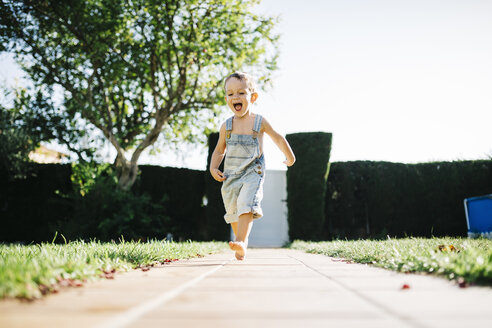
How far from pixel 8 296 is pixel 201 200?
10.3m

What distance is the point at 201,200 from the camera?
11531 millimetres

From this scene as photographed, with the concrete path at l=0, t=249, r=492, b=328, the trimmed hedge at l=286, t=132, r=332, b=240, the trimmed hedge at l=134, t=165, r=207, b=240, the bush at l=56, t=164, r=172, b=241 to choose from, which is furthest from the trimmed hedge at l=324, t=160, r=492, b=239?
the concrete path at l=0, t=249, r=492, b=328

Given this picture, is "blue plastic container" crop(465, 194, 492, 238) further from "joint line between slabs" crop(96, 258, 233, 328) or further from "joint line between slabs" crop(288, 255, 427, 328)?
"joint line between slabs" crop(96, 258, 233, 328)

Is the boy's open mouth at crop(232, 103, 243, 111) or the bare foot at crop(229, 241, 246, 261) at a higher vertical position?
the boy's open mouth at crop(232, 103, 243, 111)

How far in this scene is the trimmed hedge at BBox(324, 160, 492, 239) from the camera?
10.4 m

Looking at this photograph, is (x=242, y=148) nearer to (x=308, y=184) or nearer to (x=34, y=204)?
(x=308, y=184)

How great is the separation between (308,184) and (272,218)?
3029 mm

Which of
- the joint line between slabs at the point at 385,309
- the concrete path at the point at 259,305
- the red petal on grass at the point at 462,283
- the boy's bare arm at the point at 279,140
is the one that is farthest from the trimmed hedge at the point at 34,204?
the red petal on grass at the point at 462,283

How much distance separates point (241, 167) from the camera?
3.60 meters

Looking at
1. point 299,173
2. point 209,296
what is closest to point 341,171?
point 299,173

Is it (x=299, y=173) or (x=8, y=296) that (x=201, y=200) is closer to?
(x=299, y=173)

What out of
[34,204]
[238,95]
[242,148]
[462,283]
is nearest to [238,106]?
[238,95]

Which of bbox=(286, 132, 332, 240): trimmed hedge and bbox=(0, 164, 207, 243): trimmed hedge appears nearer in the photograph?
bbox=(0, 164, 207, 243): trimmed hedge

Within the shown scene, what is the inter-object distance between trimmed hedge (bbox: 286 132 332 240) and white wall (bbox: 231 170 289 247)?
7.47 ft
